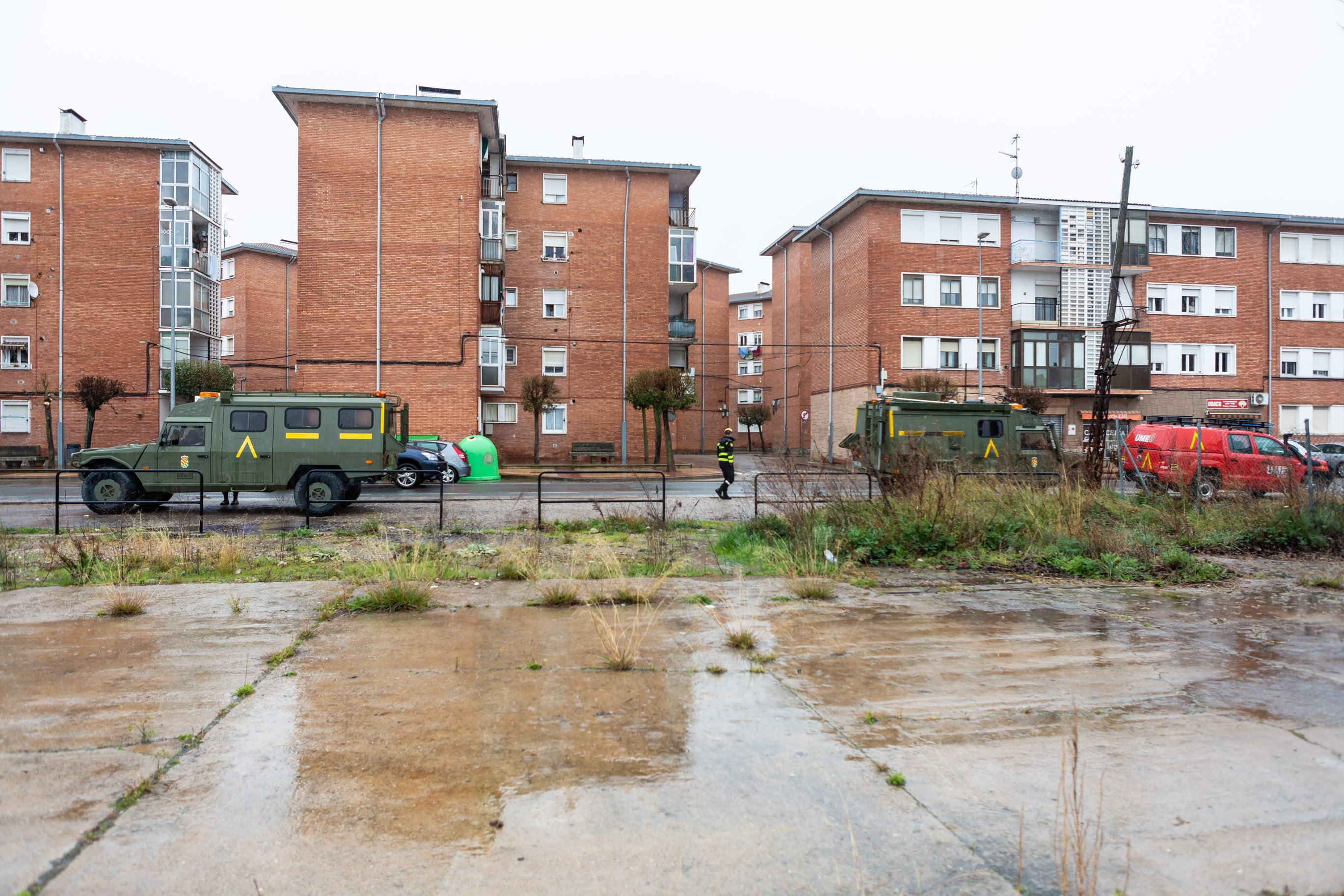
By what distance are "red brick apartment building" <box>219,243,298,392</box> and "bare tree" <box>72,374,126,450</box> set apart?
1480 cm

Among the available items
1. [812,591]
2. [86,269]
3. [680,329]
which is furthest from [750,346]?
[812,591]

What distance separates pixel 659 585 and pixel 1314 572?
22.9ft

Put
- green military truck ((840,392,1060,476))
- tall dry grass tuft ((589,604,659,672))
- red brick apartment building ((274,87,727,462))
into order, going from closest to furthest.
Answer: tall dry grass tuft ((589,604,659,672)) → green military truck ((840,392,1060,476)) → red brick apartment building ((274,87,727,462))

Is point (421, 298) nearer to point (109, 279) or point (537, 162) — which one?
point (537, 162)

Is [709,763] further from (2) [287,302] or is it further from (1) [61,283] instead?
(2) [287,302]

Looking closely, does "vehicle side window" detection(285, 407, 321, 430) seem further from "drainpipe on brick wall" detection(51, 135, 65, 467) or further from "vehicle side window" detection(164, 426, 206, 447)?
"drainpipe on brick wall" detection(51, 135, 65, 467)

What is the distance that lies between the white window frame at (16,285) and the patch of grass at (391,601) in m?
40.5

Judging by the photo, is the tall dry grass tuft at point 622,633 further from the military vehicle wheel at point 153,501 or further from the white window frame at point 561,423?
the white window frame at point 561,423

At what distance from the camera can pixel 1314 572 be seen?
8891 millimetres

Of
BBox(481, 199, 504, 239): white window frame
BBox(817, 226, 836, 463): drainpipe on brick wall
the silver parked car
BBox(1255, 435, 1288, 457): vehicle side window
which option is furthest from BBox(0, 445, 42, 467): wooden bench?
BBox(1255, 435, 1288, 457): vehicle side window

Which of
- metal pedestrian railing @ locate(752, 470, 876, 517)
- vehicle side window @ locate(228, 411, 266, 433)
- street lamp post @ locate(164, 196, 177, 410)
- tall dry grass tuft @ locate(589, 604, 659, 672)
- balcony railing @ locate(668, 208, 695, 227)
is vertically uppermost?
balcony railing @ locate(668, 208, 695, 227)

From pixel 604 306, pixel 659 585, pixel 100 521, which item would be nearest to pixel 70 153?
pixel 604 306

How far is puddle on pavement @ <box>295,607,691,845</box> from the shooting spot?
10.9 feet

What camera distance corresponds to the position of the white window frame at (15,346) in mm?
37188
